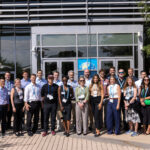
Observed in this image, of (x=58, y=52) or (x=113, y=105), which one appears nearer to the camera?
(x=113, y=105)

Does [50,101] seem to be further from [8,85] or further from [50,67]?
[50,67]

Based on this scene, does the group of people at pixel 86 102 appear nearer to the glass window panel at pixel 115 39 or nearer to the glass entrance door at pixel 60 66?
the glass entrance door at pixel 60 66

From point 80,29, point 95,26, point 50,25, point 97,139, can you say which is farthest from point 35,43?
point 97,139

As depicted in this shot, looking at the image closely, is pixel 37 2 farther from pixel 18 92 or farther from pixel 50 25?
pixel 18 92

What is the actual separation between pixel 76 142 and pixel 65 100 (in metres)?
1.29

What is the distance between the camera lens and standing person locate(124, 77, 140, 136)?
6.32 meters

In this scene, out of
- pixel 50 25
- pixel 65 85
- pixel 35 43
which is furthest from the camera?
pixel 50 25

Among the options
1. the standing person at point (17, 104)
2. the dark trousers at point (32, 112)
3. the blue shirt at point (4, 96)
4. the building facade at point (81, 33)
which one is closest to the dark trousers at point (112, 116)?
the dark trousers at point (32, 112)

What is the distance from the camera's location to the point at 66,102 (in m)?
6.55

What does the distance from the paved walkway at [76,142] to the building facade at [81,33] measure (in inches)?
299

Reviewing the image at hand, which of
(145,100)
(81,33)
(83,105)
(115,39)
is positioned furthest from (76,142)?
(115,39)

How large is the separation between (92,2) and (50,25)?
10.6ft

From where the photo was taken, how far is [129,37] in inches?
548

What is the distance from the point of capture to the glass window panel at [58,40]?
13906 millimetres
